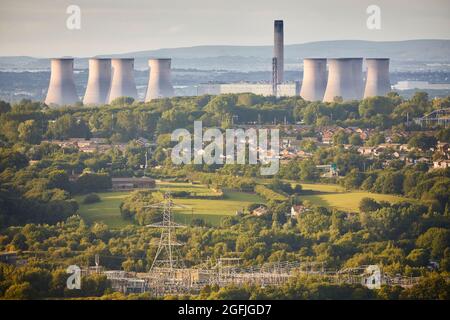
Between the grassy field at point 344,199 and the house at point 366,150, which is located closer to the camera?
the grassy field at point 344,199

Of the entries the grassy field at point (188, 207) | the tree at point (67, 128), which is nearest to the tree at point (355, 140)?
the tree at point (67, 128)

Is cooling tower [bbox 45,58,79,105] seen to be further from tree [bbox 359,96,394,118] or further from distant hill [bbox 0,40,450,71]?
tree [bbox 359,96,394,118]

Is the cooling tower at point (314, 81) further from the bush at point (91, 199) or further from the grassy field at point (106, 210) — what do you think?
the bush at point (91, 199)

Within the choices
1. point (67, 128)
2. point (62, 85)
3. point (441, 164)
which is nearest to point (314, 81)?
point (62, 85)

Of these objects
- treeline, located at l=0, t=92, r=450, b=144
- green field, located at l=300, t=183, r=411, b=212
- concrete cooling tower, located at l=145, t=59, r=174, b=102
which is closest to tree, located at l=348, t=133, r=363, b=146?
treeline, located at l=0, t=92, r=450, b=144
